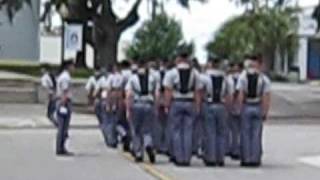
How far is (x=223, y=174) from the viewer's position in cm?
1855

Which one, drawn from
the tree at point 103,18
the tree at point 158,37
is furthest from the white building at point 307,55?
the tree at point 103,18

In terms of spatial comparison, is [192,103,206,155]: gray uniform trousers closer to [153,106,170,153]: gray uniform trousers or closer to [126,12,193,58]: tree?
[153,106,170,153]: gray uniform trousers

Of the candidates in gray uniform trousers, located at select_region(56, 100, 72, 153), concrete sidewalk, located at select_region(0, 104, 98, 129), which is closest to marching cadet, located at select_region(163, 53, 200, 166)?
gray uniform trousers, located at select_region(56, 100, 72, 153)

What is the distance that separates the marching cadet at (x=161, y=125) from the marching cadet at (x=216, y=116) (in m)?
0.96

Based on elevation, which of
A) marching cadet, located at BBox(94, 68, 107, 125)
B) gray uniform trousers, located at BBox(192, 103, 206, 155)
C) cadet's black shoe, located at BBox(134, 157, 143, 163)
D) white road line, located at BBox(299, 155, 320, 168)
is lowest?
white road line, located at BBox(299, 155, 320, 168)

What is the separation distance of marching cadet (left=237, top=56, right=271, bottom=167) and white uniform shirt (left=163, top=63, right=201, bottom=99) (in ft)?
2.72

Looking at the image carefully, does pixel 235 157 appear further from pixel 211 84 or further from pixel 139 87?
pixel 139 87

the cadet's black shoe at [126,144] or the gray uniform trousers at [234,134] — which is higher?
the gray uniform trousers at [234,134]

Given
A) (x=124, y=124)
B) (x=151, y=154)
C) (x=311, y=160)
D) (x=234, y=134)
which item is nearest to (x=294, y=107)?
(x=124, y=124)

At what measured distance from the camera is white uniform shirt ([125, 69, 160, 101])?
20.6 meters

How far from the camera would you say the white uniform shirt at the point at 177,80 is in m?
19.9

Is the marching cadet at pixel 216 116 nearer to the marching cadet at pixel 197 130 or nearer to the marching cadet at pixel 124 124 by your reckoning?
the marching cadet at pixel 197 130

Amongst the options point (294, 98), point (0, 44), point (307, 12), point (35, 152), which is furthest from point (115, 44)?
point (307, 12)

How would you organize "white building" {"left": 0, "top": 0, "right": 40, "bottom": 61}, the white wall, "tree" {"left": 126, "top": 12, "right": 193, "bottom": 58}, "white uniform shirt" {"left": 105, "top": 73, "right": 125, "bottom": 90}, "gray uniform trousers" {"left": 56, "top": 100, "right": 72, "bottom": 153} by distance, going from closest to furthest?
"gray uniform trousers" {"left": 56, "top": 100, "right": 72, "bottom": 153} < "white uniform shirt" {"left": 105, "top": 73, "right": 125, "bottom": 90} < "white building" {"left": 0, "top": 0, "right": 40, "bottom": 61} < the white wall < "tree" {"left": 126, "top": 12, "right": 193, "bottom": 58}
